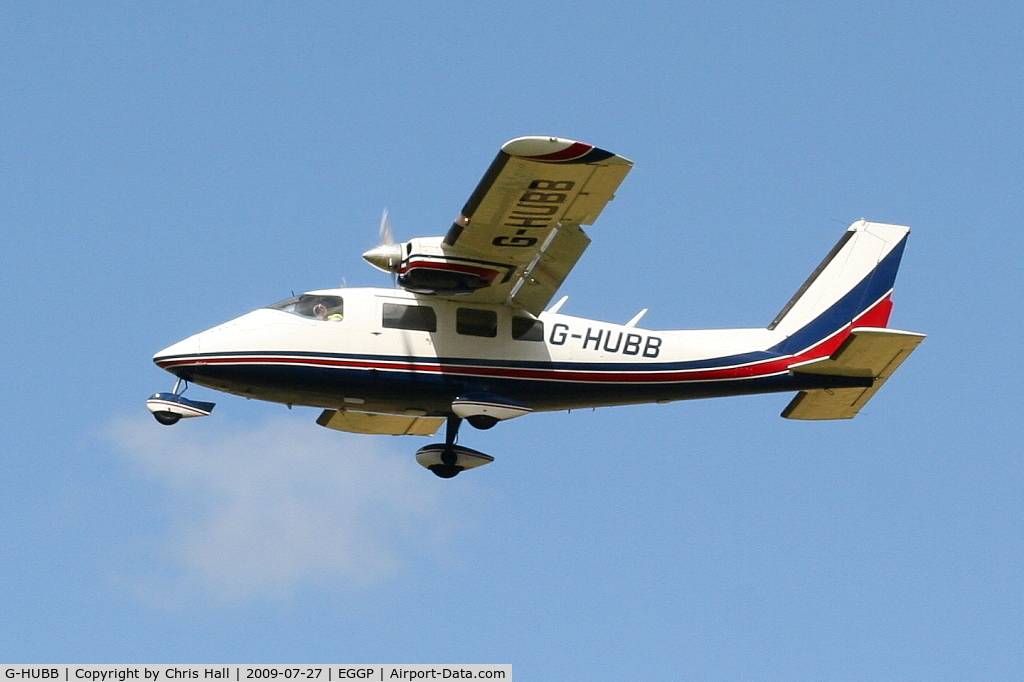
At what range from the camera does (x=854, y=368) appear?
2394 centimetres

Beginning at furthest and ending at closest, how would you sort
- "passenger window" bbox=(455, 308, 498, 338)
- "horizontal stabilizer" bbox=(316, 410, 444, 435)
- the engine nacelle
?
"horizontal stabilizer" bbox=(316, 410, 444, 435), "passenger window" bbox=(455, 308, 498, 338), the engine nacelle

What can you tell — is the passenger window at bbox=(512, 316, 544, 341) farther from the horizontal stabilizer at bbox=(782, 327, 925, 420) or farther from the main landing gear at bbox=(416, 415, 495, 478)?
the horizontal stabilizer at bbox=(782, 327, 925, 420)

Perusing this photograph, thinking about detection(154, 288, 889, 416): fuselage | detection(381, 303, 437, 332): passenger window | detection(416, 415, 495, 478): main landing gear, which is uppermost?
detection(381, 303, 437, 332): passenger window

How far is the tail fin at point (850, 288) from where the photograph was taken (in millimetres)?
24719

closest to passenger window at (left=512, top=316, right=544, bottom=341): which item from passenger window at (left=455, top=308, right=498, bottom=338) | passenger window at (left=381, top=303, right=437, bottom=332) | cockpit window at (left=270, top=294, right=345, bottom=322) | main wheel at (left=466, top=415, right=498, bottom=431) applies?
passenger window at (left=455, top=308, right=498, bottom=338)

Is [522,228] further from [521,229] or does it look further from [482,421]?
[482,421]

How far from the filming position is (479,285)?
22547 mm

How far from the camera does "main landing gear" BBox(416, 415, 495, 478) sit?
77.5 feet

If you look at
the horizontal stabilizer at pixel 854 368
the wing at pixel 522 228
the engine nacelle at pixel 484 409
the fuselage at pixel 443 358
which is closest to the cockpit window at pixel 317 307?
the fuselage at pixel 443 358

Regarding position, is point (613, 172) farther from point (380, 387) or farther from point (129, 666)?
point (129, 666)

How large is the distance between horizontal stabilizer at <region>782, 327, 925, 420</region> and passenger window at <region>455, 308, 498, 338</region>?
182 inches

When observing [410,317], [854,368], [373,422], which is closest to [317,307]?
[410,317]

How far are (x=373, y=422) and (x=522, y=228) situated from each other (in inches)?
211

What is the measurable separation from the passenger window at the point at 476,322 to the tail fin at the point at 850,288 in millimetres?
4507
